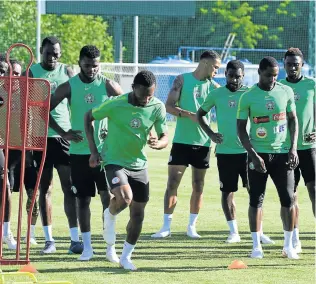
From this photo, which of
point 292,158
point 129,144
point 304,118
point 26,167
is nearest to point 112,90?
point 129,144

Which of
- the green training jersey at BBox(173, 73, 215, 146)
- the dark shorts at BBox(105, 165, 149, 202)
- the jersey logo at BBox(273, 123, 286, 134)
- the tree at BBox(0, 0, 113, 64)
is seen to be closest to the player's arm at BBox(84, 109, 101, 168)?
the dark shorts at BBox(105, 165, 149, 202)

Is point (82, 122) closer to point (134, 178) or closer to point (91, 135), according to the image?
point (91, 135)

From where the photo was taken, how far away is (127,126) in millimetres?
10758

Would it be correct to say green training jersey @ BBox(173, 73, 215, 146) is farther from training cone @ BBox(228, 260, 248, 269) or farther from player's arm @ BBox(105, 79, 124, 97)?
training cone @ BBox(228, 260, 248, 269)

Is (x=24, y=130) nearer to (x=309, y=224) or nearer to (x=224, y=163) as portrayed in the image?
(x=224, y=163)

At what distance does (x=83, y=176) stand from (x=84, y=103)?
765 millimetres

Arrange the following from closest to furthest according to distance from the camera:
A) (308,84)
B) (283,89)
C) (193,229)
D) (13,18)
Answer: (283,89), (308,84), (193,229), (13,18)

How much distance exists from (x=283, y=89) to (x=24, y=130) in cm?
344

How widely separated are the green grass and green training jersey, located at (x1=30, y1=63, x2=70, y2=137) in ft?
4.48

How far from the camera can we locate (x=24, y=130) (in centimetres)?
910

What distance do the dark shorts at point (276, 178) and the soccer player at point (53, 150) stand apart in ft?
6.36

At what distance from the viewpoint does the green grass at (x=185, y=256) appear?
10.4 metres

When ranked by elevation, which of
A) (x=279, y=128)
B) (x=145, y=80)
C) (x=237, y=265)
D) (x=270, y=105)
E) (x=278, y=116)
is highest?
(x=145, y=80)

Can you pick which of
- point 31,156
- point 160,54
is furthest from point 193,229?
point 160,54
